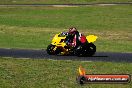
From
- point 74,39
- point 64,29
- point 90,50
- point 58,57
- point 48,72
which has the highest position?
point 48,72

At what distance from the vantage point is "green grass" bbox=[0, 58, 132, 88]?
17.4 meters

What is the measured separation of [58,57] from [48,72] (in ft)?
18.4

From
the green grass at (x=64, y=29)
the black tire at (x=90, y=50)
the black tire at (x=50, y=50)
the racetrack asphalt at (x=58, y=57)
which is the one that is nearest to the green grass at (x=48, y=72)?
the racetrack asphalt at (x=58, y=57)

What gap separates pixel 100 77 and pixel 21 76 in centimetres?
688

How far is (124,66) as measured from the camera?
879 inches

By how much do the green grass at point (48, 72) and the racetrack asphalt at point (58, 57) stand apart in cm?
165

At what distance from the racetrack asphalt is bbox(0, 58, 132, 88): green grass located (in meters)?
1.65

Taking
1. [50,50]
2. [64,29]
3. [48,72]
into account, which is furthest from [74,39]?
[64,29]

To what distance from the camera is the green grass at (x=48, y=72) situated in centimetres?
1739

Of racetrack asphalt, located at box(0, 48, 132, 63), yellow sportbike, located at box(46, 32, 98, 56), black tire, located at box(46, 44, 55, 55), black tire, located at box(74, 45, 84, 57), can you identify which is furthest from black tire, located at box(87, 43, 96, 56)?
black tire, located at box(46, 44, 55, 55)

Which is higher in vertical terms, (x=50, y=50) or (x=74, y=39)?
(x=74, y=39)

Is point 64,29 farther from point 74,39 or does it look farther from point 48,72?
point 48,72

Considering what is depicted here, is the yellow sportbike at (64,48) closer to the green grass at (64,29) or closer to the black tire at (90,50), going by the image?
the black tire at (90,50)

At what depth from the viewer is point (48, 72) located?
788 inches
